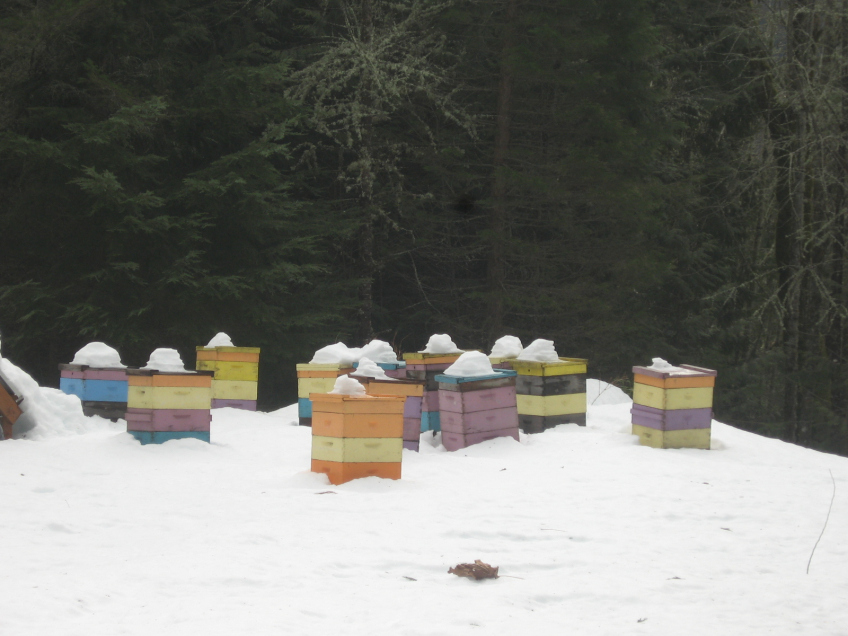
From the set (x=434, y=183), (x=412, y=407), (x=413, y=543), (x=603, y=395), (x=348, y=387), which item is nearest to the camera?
(x=413, y=543)

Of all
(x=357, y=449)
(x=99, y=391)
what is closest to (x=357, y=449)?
(x=357, y=449)

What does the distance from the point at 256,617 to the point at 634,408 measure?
19.6 ft

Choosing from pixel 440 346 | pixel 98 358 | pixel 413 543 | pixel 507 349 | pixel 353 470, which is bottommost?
pixel 413 543

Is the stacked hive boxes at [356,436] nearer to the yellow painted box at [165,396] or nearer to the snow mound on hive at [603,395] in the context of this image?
the yellow painted box at [165,396]

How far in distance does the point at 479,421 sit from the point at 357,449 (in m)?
2.12

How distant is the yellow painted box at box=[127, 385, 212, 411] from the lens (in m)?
7.77

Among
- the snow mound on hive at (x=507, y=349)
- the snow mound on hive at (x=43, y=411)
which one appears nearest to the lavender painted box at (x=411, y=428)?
the snow mound on hive at (x=507, y=349)

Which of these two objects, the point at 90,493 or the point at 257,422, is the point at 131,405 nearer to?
the point at 90,493

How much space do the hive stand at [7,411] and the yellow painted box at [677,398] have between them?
5.87 metres

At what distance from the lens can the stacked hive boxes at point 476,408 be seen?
834 cm

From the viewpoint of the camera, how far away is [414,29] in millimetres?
19547

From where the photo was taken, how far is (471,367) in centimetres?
841

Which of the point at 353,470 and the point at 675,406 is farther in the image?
the point at 675,406

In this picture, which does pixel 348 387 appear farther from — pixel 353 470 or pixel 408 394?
pixel 408 394
